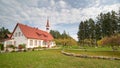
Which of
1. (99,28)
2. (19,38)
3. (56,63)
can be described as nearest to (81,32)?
(99,28)

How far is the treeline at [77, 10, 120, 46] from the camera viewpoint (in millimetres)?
57519

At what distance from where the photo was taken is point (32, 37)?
1409 inches

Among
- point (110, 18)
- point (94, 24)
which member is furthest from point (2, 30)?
point (110, 18)

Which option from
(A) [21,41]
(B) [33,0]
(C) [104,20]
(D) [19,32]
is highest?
(C) [104,20]

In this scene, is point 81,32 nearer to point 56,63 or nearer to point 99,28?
point 99,28

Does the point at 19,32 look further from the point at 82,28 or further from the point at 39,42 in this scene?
the point at 82,28

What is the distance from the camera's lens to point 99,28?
6281cm

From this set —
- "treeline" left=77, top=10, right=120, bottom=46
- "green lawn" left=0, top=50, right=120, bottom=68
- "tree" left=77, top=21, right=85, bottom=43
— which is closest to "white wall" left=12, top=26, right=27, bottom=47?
"green lawn" left=0, top=50, right=120, bottom=68

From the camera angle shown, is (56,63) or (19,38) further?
(19,38)

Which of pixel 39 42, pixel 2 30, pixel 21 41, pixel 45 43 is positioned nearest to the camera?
pixel 21 41

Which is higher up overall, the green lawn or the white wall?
the white wall

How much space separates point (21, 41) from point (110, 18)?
4414 cm

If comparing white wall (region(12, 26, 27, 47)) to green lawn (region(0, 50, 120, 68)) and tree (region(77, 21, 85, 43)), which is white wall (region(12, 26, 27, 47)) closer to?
green lawn (region(0, 50, 120, 68))

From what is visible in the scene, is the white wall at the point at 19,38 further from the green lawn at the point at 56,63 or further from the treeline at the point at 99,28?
the treeline at the point at 99,28
